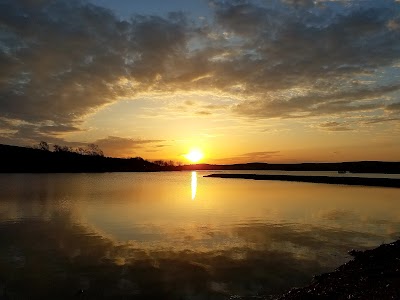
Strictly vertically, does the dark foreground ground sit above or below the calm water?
above

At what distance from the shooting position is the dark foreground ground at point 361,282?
1193 cm

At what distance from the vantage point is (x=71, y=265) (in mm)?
19359

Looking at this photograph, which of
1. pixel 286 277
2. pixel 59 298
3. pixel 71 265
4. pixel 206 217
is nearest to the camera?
pixel 59 298

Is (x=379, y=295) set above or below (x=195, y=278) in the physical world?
above

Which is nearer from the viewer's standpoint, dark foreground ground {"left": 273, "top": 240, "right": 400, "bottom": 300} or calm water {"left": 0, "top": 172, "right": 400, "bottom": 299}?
dark foreground ground {"left": 273, "top": 240, "right": 400, "bottom": 300}

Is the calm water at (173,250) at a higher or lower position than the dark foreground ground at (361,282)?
lower

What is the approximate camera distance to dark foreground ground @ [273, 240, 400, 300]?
39.1 feet

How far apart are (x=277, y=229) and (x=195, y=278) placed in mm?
15254

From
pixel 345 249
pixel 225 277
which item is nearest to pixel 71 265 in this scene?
pixel 225 277

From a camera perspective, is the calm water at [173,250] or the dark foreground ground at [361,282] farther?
the calm water at [173,250]

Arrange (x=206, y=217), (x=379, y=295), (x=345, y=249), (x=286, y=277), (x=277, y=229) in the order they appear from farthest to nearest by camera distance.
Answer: (x=206, y=217) < (x=277, y=229) < (x=345, y=249) < (x=286, y=277) < (x=379, y=295)

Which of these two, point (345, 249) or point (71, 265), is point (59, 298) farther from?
point (345, 249)

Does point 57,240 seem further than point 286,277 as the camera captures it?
Yes

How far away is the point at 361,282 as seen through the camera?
1353 centimetres
